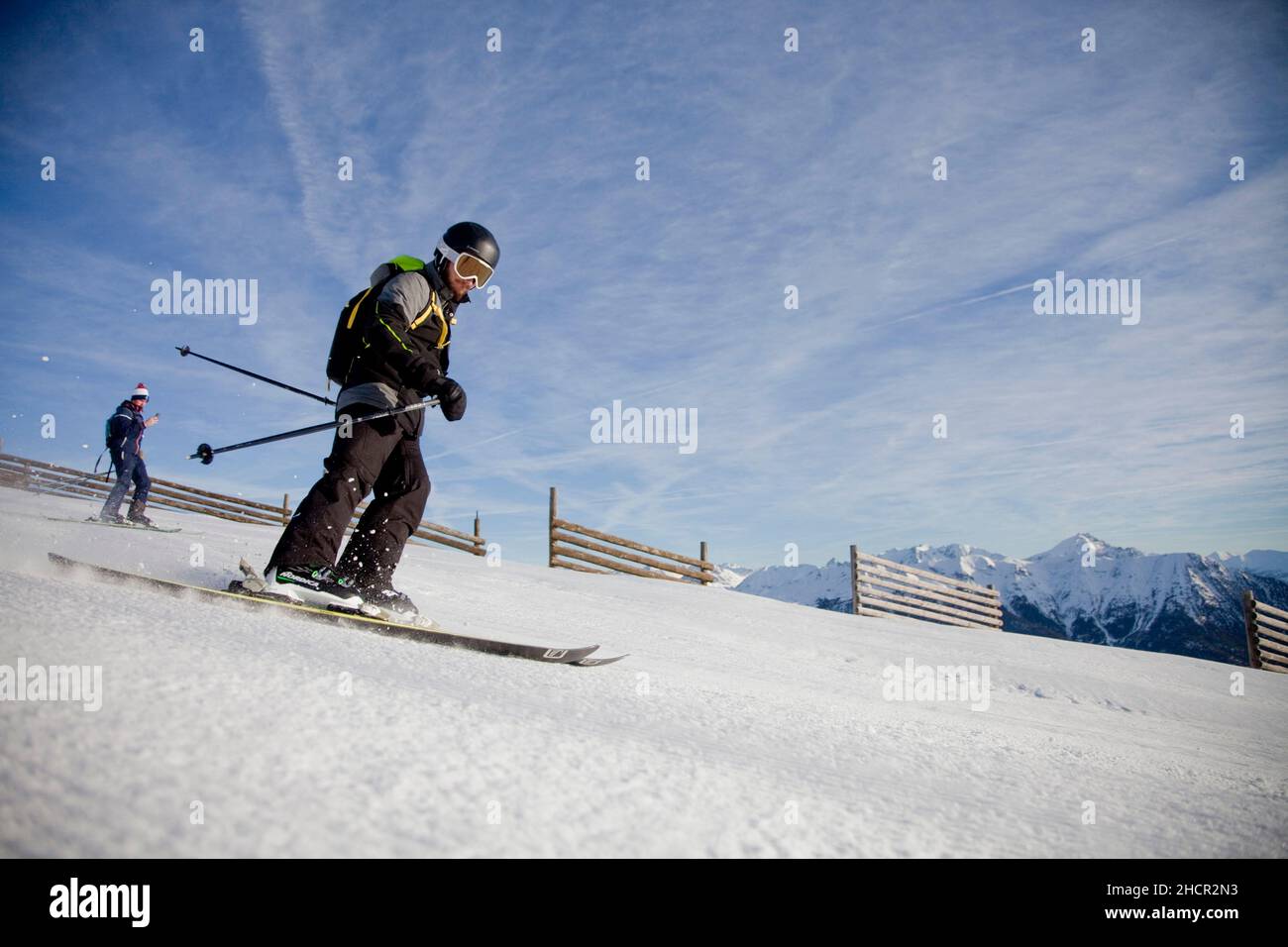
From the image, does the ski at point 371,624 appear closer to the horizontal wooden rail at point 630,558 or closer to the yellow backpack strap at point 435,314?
the yellow backpack strap at point 435,314

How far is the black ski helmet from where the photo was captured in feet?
9.63

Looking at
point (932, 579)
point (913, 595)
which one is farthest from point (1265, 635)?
point (913, 595)

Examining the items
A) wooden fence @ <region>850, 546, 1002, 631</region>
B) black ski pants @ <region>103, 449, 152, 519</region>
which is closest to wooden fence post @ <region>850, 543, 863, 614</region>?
wooden fence @ <region>850, 546, 1002, 631</region>

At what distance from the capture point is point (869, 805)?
1.05 m

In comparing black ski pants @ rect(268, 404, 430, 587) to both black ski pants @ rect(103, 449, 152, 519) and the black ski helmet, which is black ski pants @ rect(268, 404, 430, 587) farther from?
black ski pants @ rect(103, 449, 152, 519)

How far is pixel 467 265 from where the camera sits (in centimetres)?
295

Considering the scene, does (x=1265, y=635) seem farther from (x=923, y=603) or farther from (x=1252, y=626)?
(x=923, y=603)

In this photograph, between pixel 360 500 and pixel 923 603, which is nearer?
pixel 360 500

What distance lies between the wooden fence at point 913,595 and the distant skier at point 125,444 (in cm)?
1294

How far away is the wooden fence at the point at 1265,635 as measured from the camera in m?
13.5

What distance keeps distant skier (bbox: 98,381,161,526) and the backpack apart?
26.0 ft

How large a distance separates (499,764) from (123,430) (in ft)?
33.6

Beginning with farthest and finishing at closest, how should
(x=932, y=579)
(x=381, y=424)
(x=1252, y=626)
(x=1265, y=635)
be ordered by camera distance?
1. (x=932, y=579)
2. (x=1265, y=635)
3. (x=1252, y=626)
4. (x=381, y=424)
